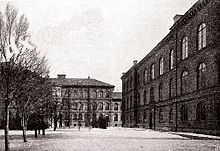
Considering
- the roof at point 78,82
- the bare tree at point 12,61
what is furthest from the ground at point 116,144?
the roof at point 78,82

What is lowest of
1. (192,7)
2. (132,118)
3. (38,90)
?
(132,118)

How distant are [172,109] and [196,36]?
10234 mm

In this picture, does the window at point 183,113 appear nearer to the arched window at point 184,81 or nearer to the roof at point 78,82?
the arched window at point 184,81

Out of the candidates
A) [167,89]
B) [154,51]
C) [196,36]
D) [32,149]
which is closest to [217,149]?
[32,149]

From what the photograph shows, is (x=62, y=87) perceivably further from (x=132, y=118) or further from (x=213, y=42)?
(x=213, y=42)

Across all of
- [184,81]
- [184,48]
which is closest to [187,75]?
[184,81]

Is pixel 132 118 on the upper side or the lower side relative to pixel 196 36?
lower

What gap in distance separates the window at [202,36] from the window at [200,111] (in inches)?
194

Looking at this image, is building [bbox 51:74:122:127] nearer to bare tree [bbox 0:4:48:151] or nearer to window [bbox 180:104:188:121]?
window [bbox 180:104:188:121]

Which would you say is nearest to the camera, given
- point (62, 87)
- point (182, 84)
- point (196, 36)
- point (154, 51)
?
point (196, 36)

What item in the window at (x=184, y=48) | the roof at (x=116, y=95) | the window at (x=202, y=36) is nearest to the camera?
the window at (x=202, y=36)

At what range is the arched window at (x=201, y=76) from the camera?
3004cm

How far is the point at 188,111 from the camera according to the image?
33.6 m

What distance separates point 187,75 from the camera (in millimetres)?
34531
